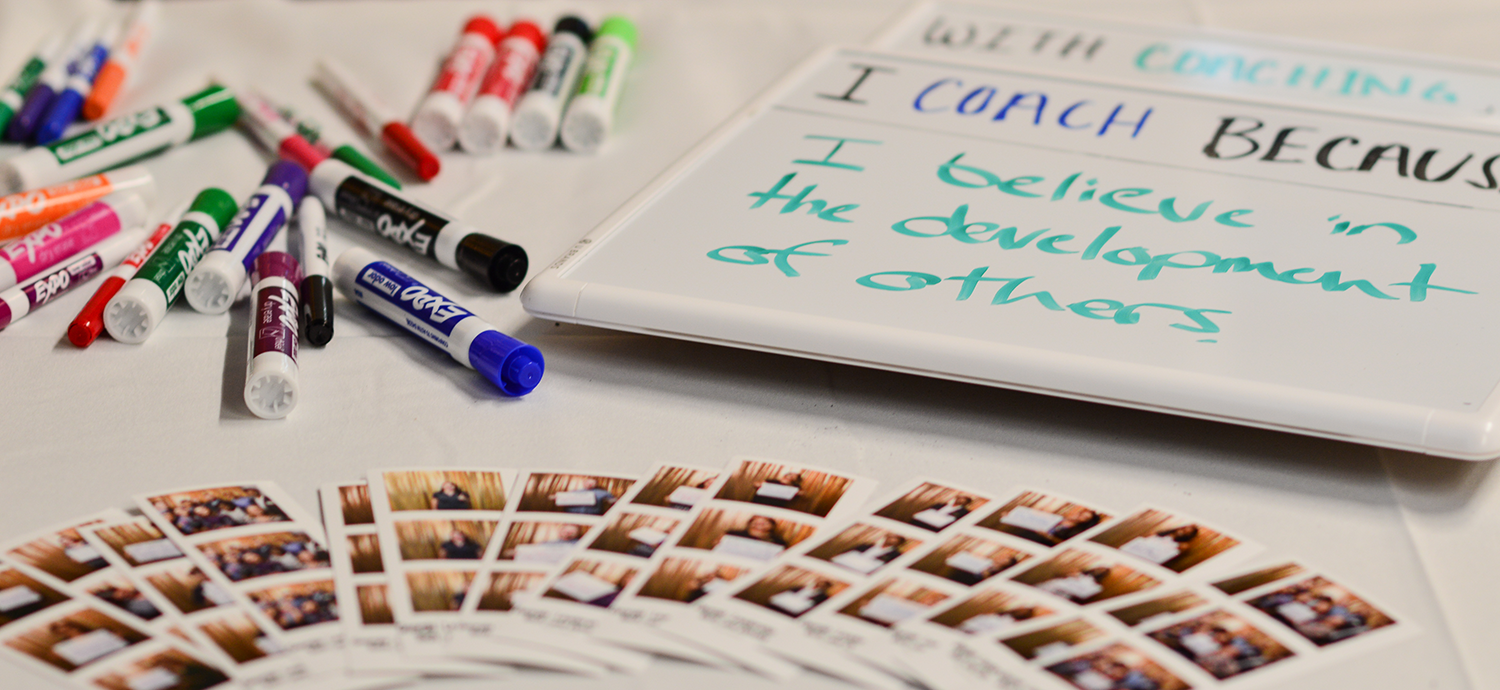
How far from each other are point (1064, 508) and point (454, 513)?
321 millimetres

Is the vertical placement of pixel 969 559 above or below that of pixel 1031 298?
below

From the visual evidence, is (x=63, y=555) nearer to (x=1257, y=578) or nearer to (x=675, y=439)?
(x=675, y=439)

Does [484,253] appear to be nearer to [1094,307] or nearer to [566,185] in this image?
[566,185]

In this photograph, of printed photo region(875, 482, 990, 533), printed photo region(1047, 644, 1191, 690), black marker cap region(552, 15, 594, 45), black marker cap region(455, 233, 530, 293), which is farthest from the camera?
black marker cap region(552, 15, 594, 45)

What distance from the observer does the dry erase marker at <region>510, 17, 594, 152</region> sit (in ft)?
3.50

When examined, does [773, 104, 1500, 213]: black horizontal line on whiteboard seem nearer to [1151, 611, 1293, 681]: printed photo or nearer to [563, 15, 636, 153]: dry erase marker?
[563, 15, 636, 153]: dry erase marker

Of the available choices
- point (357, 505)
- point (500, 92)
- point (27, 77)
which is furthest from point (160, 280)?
point (27, 77)

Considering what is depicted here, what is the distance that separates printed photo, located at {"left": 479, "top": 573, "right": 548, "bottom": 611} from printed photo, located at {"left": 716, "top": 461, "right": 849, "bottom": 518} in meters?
0.11

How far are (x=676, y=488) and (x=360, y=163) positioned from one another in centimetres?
50

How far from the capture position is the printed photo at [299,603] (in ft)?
1.85

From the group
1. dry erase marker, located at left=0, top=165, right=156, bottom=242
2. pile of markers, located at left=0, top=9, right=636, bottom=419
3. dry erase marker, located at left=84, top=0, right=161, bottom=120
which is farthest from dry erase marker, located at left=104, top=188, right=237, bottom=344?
dry erase marker, located at left=84, top=0, right=161, bottom=120

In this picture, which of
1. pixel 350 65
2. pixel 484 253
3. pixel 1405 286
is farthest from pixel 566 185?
pixel 1405 286

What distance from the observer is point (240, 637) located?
55 cm

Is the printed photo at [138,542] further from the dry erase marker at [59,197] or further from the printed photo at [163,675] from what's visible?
the dry erase marker at [59,197]
